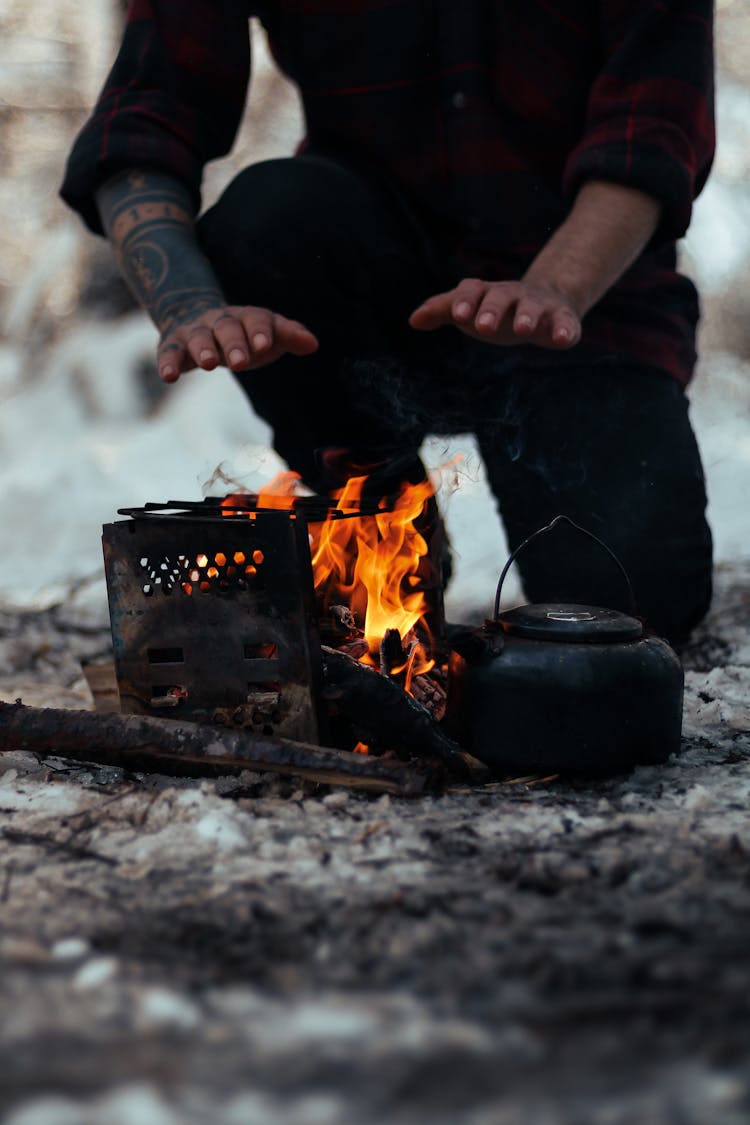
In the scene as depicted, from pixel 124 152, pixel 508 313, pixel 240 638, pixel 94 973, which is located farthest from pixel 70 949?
pixel 124 152

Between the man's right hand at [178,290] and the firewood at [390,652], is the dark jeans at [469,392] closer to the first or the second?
the man's right hand at [178,290]

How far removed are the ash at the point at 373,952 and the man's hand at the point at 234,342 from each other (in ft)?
2.66

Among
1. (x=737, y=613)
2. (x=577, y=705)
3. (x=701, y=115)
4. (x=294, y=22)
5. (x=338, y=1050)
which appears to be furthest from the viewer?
(x=737, y=613)

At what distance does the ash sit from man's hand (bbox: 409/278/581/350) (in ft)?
2.69

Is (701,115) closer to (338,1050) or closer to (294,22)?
(294,22)

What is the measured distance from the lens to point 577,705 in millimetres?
1564

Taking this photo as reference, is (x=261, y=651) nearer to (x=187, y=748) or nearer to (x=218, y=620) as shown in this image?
(x=218, y=620)

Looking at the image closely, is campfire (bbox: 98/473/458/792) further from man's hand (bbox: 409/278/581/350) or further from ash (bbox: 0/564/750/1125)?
man's hand (bbox: 409/278/581/350)

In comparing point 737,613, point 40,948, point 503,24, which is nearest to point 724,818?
point 40,948

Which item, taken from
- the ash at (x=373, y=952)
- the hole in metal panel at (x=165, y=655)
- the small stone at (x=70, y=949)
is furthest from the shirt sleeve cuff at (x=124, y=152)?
the small stone at (x=70, y=949)

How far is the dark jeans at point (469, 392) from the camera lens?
8.17 feet

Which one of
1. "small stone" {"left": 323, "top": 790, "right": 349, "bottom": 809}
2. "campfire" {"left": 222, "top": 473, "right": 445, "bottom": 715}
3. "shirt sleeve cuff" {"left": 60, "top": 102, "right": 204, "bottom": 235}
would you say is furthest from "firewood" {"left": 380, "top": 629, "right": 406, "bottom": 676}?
"shirt sleeve cuff" {"left": 60, "top": 102, "right": 204, "bottom": 235}

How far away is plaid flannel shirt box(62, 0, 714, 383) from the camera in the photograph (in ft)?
7.57

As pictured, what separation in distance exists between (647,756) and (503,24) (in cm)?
185
